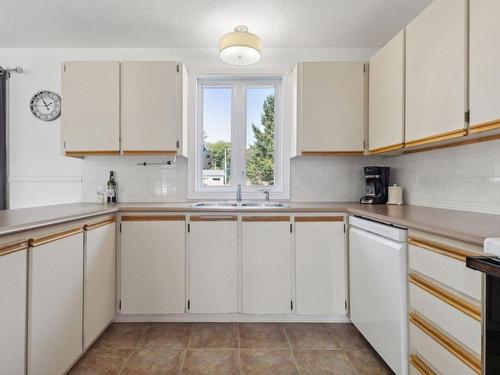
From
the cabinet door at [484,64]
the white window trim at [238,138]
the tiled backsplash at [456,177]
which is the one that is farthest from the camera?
the white window trim at [238,138]

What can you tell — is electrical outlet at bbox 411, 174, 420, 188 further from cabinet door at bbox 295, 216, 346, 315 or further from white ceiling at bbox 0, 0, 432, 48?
white ceiling at bbox 0, 0, 432, 48

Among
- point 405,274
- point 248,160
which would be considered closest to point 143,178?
point 248,160

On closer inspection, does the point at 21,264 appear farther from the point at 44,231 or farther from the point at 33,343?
the point at 33,343

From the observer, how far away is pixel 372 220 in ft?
6.22

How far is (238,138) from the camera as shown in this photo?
3.00 meters

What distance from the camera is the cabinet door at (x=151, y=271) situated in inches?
89.6

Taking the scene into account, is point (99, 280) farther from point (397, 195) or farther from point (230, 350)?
point (397, 195)

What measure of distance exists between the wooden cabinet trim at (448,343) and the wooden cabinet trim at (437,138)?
100cm

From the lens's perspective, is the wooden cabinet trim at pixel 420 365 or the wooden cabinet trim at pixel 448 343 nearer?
the wooden cabinet trim at pixel 448 343

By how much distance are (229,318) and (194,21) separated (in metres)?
2.50

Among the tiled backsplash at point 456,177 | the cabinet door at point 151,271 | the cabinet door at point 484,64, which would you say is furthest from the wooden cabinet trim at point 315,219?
the cabinet door at point 484,64

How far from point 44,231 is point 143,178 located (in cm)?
146

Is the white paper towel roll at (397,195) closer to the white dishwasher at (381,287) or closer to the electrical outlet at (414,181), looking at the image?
the electrical outlet at (414,181)

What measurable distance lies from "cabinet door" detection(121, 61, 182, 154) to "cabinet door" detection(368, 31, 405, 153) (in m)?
1.72
